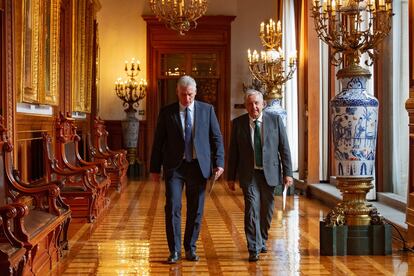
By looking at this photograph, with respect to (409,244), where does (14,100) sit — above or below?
above

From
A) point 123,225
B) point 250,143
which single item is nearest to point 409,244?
point 250,143

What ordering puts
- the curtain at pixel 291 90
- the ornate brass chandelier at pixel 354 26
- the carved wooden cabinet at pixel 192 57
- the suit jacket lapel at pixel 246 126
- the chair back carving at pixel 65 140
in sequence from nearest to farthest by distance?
the suit jacket lapel at pixel 246 126, the ornate brass chandelier at pixel 354 26, the chair back carving at pixel 65 140, the curtain at pixel 291 90, the carved wooden cabinet at pixel 192 57

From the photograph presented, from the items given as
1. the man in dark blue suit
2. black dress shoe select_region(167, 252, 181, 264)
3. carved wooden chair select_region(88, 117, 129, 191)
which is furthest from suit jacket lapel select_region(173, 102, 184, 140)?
carved wooden chair select_region(88, 117, 129, 191)

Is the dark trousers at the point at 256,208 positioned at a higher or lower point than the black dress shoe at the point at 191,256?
higher

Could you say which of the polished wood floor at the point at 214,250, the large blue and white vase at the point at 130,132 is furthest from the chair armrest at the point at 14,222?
the large blue and white vase at the point at 130,132

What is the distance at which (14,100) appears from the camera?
287 inches

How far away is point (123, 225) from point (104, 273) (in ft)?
8.96

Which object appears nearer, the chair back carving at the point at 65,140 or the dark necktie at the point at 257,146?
the dark necktie at the point at 257,146

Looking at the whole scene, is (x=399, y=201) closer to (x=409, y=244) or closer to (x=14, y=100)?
(x=409, y=244)

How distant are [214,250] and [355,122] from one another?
168 cm

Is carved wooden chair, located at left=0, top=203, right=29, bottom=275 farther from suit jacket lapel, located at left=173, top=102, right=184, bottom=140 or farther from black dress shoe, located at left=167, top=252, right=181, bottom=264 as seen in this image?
suit jacket lapel, located at left=173, top=102, right=184, bottom=140

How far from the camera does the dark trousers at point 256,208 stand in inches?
236

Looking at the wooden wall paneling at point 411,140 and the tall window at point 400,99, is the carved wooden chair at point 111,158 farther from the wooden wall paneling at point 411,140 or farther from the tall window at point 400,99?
the wooden wall paneling at point 411,140

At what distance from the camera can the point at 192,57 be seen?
676 inches
